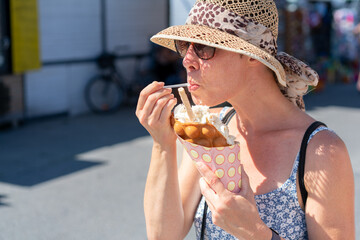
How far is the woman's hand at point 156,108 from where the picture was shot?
1843 millimetres

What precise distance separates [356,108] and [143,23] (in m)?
5.37

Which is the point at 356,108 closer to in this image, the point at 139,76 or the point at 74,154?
the point at 139,76

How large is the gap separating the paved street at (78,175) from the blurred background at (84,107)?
1 centimetres

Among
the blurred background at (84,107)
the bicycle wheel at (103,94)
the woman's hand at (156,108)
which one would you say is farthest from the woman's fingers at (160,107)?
the bicycle wheel at (103,94)

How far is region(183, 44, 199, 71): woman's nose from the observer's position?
186 cm

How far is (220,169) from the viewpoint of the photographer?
5.49 feet

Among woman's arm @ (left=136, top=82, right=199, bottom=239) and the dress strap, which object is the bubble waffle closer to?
woman's arm @ (left=136, top=82, right=199, bottom=239)

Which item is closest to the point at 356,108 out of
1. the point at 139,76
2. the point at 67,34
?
the point at 139,76

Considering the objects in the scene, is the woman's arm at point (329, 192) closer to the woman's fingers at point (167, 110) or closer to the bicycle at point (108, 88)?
the woman's fingers at point (167, 110)

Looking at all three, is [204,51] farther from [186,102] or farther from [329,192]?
[329,192]

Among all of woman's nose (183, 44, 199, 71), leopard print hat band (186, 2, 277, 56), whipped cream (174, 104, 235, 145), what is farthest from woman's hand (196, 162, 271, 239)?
leopard print hat band (186, 2, 277, 56)

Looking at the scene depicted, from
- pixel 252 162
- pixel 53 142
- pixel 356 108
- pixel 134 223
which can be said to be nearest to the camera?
pixel 252 162

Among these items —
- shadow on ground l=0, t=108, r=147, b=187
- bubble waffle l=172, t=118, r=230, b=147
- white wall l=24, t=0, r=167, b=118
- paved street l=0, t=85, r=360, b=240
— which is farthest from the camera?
white wall l=24, t=0, r=167, b=118

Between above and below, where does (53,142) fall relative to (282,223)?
below
